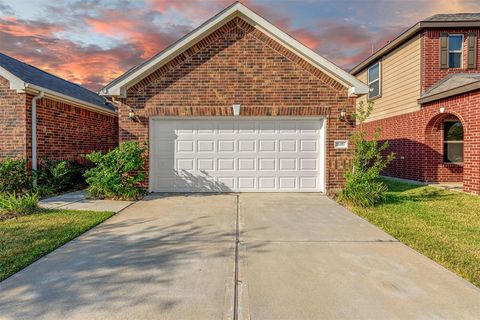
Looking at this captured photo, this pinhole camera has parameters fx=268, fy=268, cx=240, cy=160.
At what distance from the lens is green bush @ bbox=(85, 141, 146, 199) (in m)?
7.57

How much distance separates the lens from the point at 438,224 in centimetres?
529

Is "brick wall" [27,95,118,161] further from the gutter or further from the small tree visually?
the small tree

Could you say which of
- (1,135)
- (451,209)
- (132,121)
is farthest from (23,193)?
(451,209)

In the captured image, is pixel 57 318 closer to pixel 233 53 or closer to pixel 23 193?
pixel 23 193

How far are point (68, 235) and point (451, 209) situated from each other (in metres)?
8.31

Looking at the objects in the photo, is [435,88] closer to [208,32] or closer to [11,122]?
[208,32]

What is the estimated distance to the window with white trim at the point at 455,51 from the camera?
35.7 feet

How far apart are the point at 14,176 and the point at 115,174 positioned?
2761mm

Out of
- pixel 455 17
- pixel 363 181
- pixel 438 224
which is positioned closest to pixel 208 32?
pixel 363 181

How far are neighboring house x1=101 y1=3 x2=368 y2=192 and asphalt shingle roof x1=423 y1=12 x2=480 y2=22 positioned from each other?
578cm

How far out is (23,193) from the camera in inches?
303

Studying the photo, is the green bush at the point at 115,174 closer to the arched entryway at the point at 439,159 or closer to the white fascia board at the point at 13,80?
the white fascia board at the point at 13,80

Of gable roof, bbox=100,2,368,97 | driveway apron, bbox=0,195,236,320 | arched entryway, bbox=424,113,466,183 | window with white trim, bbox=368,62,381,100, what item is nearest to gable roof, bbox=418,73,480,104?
arched entryway, bbox=424,113,466,183

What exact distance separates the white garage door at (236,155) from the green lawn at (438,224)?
2.67m
